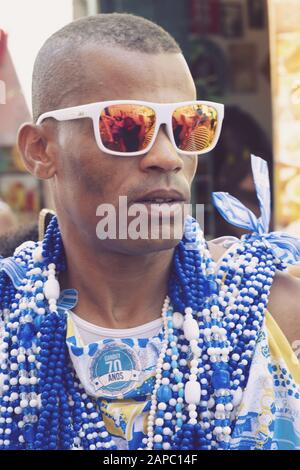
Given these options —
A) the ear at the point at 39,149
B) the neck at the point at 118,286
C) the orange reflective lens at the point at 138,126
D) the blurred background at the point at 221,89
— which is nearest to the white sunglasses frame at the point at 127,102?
the orange reflective lens at the point at 138,126

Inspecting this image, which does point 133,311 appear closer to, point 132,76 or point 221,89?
point 132,76

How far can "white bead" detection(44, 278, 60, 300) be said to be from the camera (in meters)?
1.98

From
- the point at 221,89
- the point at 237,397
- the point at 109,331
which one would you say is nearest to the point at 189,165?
the point at 109,331

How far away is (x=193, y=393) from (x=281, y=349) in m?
0.25

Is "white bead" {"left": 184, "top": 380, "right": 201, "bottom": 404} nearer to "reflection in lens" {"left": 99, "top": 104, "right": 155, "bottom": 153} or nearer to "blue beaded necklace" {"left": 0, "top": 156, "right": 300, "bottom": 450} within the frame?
"blue beaded necklace" {"left": 0, "top": 156, "right": 300, "bottom": 450}

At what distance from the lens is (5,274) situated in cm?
207

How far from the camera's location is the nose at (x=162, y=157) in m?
1.80

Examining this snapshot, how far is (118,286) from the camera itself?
1997 millimetres

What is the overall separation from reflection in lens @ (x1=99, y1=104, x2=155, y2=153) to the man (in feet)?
0.07

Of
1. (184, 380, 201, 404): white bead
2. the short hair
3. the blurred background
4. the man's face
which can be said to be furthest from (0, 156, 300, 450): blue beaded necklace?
the blurred background

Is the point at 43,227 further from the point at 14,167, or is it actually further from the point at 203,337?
the point at 14,167
